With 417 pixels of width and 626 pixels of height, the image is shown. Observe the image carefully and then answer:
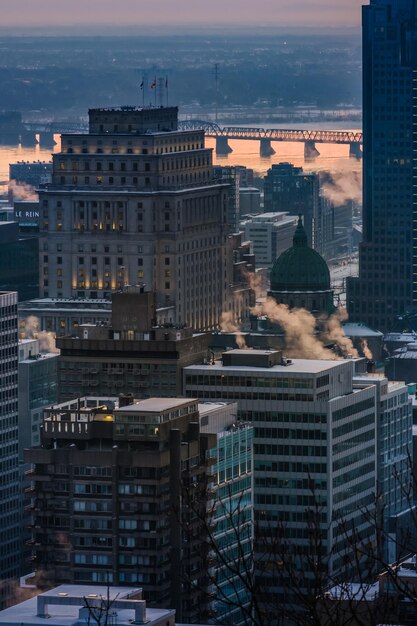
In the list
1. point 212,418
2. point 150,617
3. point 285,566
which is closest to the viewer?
point 285,566

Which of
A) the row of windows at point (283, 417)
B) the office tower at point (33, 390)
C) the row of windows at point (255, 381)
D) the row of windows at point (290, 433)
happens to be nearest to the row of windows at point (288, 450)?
the row of windows at point (290, 433)

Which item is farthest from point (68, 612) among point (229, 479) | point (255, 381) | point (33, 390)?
point (33, 390)

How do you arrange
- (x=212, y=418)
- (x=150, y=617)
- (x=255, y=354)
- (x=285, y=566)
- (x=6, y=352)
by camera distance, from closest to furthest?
1. (x=285, y=566)
2. (x=150, y=617)
3. (x=212, y=418)
4. (x=255, y=354)
5. (x=6, y=352)

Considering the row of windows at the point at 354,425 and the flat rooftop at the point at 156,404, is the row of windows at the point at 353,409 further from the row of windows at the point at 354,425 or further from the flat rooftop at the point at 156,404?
the flat rooftop at the point at 156,404

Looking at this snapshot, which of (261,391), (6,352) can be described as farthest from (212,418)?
(6,352)

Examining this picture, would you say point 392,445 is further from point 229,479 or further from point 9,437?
point 229,479

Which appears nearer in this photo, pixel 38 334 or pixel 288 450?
pixel 288 450

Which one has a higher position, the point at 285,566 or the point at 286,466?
the point at 285,566

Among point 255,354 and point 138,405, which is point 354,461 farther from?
point 138,405
